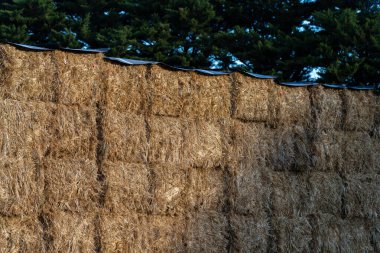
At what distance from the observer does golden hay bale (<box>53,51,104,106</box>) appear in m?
10.2

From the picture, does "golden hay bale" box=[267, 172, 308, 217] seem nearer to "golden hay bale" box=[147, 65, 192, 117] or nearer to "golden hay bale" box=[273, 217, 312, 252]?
"golden hay bale" box=[273, 217, 312, 252]

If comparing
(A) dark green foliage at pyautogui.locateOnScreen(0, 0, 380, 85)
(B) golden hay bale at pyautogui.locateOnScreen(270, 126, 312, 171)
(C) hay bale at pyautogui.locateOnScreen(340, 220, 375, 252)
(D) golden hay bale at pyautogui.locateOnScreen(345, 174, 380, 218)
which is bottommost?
(C) hay bale at pyautogui.locateOnScreen(340, 220, 375, 252)

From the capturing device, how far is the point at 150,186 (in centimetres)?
1056

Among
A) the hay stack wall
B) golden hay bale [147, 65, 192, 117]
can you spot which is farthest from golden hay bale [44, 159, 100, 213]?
golden hay bale [147, 65, 192, 117]

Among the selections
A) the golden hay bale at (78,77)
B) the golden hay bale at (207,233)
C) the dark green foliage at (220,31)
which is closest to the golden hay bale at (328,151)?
the golden hay bale at (207,233)

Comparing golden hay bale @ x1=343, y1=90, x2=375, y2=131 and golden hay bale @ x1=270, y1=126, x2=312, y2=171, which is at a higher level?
golden hay bale @ x1=343, y1=90, x2=375, y2=131

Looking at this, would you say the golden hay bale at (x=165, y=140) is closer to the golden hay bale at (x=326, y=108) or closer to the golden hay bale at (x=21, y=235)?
the golden hay bale at (x=21, y=235)

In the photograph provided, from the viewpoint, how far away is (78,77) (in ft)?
33.9

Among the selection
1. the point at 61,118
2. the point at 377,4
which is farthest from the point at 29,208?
the point at 377,4

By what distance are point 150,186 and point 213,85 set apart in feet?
6.09

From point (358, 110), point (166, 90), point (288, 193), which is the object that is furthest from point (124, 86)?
point (358, 110)

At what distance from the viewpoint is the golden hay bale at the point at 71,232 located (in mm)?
9758

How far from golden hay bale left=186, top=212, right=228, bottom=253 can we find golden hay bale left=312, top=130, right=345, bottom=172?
1913 mm

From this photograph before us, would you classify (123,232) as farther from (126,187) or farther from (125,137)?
(125,137)
